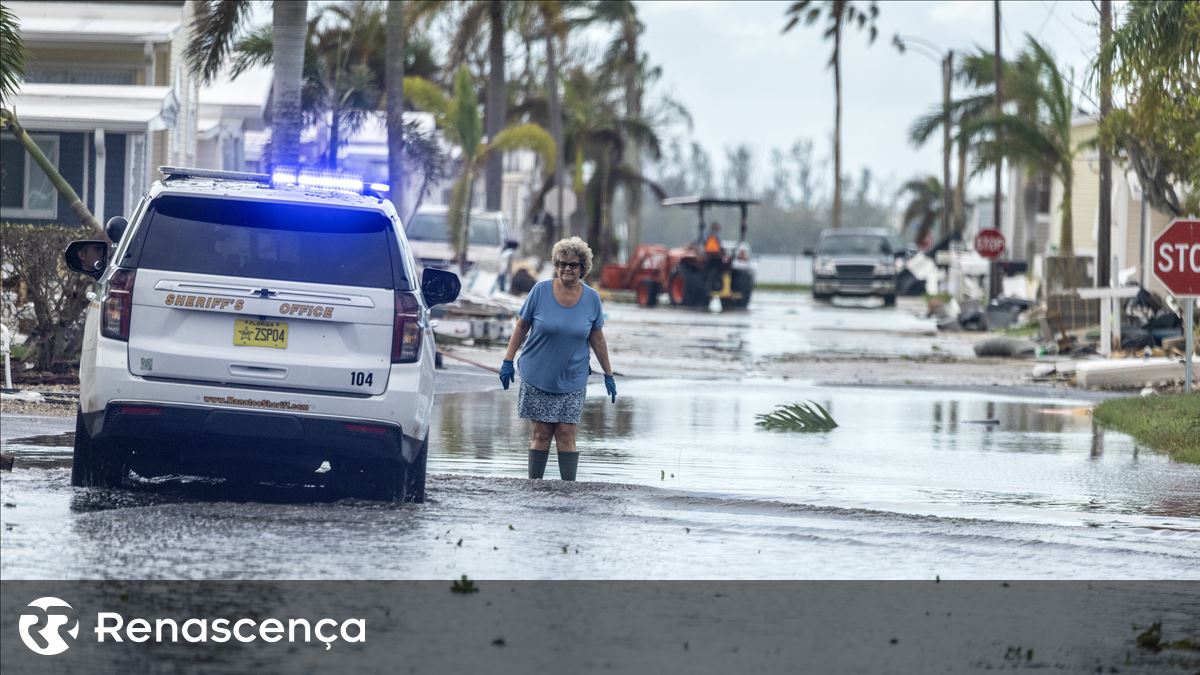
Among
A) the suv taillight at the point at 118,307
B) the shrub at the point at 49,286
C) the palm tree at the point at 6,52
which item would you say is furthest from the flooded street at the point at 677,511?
the palm tree at the point at 6,52

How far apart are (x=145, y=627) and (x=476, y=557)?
215cm

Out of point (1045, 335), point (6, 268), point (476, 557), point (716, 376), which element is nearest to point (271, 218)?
point (476, 557)

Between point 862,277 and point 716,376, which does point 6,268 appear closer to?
point 716,376

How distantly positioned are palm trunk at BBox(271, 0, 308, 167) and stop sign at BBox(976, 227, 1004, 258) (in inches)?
957

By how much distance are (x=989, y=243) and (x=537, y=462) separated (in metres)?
34.3

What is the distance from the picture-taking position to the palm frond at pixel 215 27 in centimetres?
2538

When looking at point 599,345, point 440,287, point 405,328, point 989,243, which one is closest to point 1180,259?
point 599,345

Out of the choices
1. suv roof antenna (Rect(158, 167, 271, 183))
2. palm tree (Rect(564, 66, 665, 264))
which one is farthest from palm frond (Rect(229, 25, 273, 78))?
palm tree (Rect(564, 66, 665, 264))

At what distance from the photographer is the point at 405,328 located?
10.3m

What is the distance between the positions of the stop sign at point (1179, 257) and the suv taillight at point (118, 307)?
11.3 meters

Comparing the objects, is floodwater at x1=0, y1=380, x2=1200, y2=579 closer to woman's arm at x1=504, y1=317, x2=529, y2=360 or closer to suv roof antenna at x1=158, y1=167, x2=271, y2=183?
woman's arm at x1=504, y1=317, x2=529, y2=360

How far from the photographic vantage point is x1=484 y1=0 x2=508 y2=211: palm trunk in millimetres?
45844

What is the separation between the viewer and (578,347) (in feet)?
39.0

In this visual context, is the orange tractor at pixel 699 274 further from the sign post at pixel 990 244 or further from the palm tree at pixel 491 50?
the sign post at pixel 990 244
